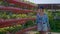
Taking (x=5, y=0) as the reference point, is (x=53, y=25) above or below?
below

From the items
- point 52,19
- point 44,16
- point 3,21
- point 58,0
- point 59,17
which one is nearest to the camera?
point 3,21

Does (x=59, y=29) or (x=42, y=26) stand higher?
(x=42, y=26)

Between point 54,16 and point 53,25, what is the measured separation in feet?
3.27

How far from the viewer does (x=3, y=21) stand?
0.91m

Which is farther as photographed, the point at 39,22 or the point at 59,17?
the point at 59,17

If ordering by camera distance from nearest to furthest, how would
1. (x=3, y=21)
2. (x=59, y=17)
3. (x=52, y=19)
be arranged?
(x=3, y=21) → (x=52, y=19) → (x=59, y=17)

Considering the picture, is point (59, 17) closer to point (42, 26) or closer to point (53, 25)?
point (53, 25)

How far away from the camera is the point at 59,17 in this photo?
1221cm

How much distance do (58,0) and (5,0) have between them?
769cm

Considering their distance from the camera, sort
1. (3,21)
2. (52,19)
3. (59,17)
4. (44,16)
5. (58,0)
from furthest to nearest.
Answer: (59,17)
(52,19)
(58,0)
(44,16)
(3,21)

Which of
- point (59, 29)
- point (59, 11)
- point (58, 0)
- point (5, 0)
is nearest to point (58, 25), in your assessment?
point (59, 29)

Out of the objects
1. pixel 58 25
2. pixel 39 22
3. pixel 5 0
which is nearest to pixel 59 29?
pixel 58 25

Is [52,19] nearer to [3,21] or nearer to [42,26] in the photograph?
[42,26]

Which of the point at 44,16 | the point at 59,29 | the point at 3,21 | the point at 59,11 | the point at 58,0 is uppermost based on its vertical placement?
the point at 3,21
